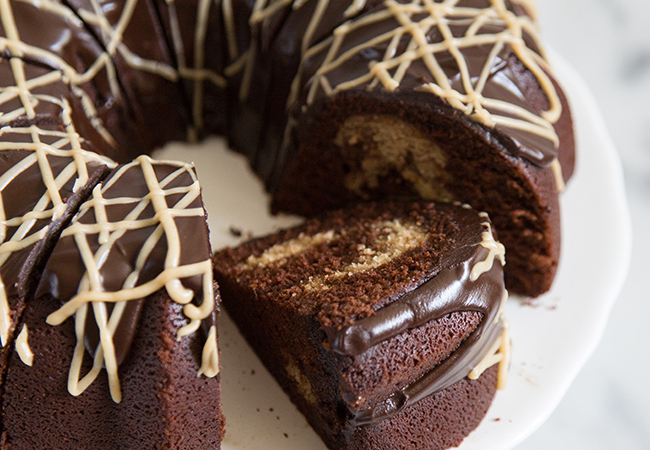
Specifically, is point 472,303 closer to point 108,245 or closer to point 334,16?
point 108,245

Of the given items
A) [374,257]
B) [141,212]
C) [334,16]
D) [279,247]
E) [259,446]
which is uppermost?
[334,16]

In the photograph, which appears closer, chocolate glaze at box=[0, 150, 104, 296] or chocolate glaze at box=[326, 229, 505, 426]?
chocolate glaze at box=[0, 150, 104, 296]

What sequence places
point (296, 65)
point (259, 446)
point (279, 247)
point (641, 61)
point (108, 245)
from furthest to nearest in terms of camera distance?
1. point (641, 61)
2. point (296, 65)
3. point (279, 247)
4. point (259, 446)
5. point (108, 245)

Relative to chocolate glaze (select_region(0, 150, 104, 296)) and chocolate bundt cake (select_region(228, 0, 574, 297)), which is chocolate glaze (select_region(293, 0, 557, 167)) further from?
chocolate glaze (select_region(0, 150, 104, 296))

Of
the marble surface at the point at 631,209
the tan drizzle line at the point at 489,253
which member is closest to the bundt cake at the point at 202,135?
the tan drizzle line at the point at 489,253

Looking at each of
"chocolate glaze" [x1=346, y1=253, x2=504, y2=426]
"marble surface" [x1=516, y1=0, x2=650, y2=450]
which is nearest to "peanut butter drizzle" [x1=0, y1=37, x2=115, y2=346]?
"chocolate glaze" [x1=346, y1=253, x2=504, y2=426]

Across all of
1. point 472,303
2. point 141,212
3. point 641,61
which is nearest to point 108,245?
point 141,212
